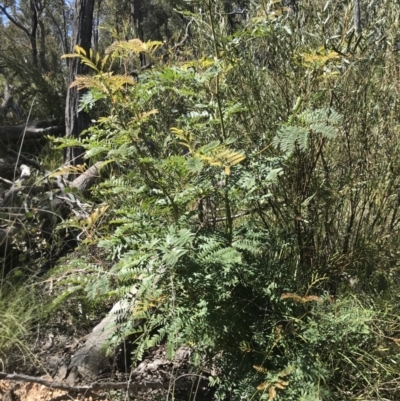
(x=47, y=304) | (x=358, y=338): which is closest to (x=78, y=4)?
(x=47, y=304)

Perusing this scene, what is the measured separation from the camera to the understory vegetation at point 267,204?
2088 mm

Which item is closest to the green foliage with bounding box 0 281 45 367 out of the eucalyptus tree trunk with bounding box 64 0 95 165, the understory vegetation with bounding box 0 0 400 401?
the understory vegetation with bounding box 0 0 400 401

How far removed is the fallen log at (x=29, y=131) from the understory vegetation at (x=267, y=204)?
4.07 m

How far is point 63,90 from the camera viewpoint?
7.88m

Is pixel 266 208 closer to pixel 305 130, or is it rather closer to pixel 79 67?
pixel 305 130

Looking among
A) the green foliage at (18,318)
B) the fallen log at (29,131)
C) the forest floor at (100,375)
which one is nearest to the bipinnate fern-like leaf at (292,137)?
the forest floor at (100,375)

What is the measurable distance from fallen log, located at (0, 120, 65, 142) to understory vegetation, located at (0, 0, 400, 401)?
4.07 m

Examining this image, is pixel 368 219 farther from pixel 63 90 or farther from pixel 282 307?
pixel 63 90

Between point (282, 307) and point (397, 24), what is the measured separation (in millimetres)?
1478

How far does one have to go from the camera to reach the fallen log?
6.48 m

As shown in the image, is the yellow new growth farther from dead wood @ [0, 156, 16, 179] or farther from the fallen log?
the fallen log

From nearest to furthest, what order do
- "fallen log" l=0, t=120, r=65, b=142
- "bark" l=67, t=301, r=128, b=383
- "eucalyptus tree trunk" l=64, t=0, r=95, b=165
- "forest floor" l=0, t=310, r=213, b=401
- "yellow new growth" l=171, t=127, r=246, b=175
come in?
"yellow new growth" l=171, t=127, r=246, b=175 → "forest floor" l=0, t=310, r=213, b=401 → "bark" l=67, t=301, r=128, b=383 → "eucalyptus tree trunk" l=64, t=0, r=95, b=165 → "fallen log" l=0, t=120, r=65, b=142

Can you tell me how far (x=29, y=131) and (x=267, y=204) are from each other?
4.80m

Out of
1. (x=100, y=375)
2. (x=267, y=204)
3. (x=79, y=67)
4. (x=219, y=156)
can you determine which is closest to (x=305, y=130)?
(x=219, y=156)
